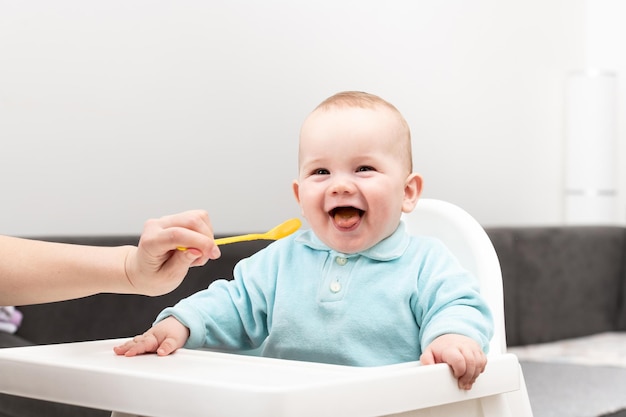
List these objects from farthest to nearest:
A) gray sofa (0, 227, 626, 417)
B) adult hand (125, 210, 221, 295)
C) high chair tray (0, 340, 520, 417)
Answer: gray sofa (0, 227, 626, 417) → adult hand (125, 210, 221, 295) → high chair tray (0, 340, 520, 417)

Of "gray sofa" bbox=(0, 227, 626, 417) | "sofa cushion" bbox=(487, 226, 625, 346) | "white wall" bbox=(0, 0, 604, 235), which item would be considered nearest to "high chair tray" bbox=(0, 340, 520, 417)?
"gray sofa" bbox=(0, 227, 626, 417)

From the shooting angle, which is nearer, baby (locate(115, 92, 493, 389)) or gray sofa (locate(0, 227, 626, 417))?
baby (locate(115, 92, 493, 389))

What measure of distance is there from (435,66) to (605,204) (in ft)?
3.07

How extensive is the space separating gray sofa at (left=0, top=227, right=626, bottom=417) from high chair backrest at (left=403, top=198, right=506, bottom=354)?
82cm

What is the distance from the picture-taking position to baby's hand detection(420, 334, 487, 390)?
77 cm

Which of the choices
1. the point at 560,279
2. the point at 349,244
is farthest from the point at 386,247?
the point at 560,279

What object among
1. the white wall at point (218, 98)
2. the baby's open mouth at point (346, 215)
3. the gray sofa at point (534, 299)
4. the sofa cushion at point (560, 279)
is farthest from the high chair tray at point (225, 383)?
the sofa cushion at point (560, 279)

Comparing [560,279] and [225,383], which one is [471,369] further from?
[560,279]

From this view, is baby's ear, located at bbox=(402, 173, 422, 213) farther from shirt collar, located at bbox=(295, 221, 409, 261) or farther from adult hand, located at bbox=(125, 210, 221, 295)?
adult hand, located at bbox=(125, 210, 221, 295)

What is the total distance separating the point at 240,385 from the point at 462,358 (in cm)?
22

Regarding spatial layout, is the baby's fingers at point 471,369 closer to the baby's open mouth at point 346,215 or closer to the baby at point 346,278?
the baby at point 346,278

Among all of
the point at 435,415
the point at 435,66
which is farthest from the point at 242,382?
the point at 435,66

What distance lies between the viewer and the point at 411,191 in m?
1.09

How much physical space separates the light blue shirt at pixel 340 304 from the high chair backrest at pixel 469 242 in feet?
0.32
